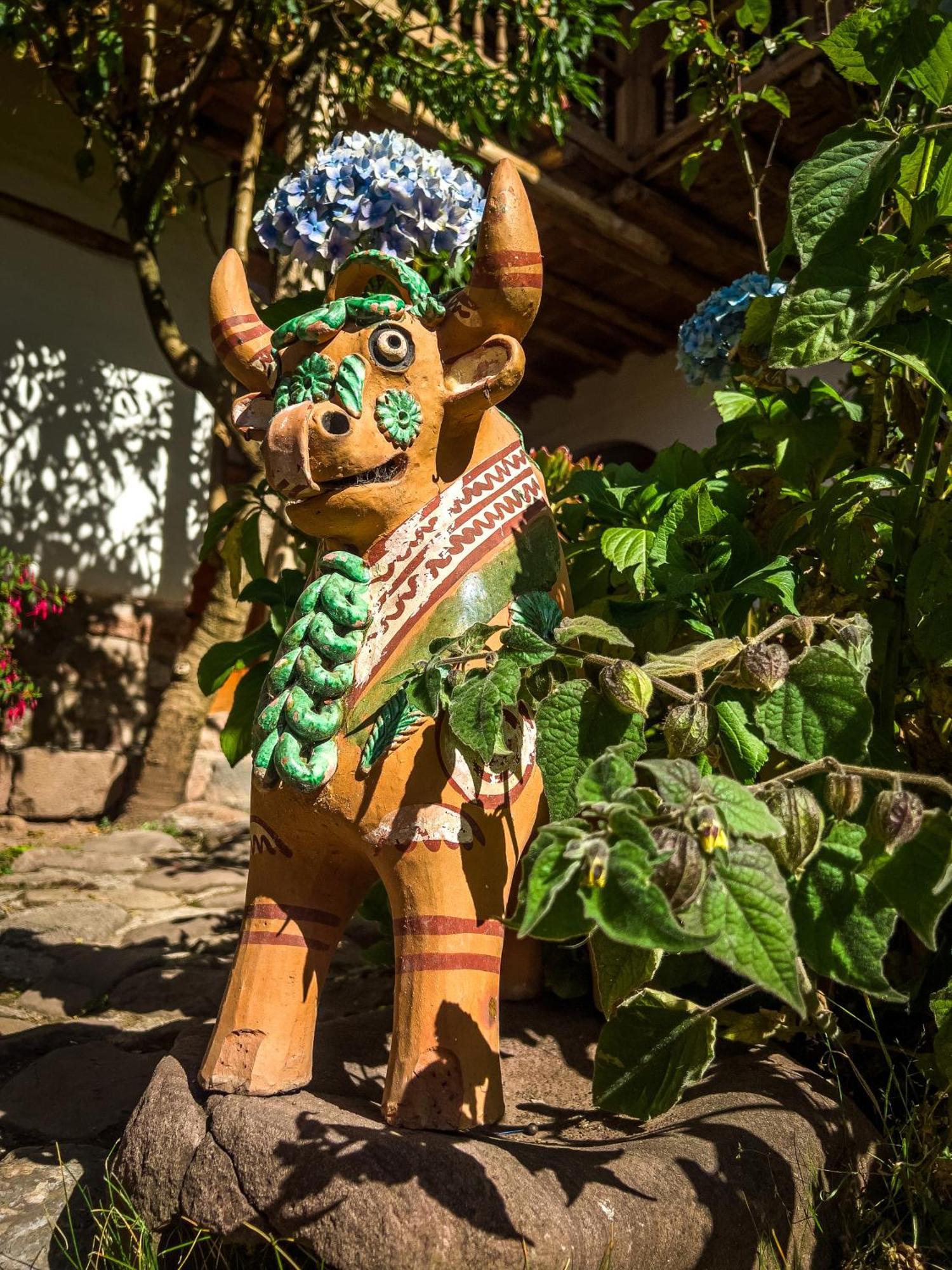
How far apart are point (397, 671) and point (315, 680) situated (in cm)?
10

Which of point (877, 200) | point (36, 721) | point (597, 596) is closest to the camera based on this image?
point (877, 200)

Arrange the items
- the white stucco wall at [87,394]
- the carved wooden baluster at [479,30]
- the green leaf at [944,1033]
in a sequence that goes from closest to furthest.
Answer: the green leaf at [944,1033], the carved wooden baluster at [479,30], the white stucco wall at [87,394]

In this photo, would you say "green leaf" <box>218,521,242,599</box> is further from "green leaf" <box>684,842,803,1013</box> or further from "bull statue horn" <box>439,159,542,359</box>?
"green leaf" <box>684,842,803,1013</box>

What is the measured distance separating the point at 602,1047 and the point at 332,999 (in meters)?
0.88

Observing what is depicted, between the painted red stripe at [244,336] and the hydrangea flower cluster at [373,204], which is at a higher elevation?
the hydrangea flower cluster at [373,204]

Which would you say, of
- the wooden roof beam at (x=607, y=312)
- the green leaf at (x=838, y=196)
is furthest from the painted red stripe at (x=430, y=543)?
the wooden roof beam at (x=607, y=312)

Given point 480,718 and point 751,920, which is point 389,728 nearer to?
point 480,718

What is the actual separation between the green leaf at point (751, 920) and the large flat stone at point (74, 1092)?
108 cm

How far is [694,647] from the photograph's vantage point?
1.07m

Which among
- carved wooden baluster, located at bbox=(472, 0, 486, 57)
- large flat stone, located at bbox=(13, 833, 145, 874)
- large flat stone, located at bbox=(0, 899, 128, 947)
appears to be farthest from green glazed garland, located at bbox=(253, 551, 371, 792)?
carved wooden baluster, located at bbox=(472, 0, 486, 57)

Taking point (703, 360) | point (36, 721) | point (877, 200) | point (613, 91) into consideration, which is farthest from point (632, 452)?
point (877, 200)

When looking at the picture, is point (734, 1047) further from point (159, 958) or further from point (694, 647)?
point (159, 958)

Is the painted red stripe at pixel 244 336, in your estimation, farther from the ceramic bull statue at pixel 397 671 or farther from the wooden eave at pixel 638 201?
the wooden eave at pixel 638 201

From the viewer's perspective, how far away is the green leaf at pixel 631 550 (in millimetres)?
1400
